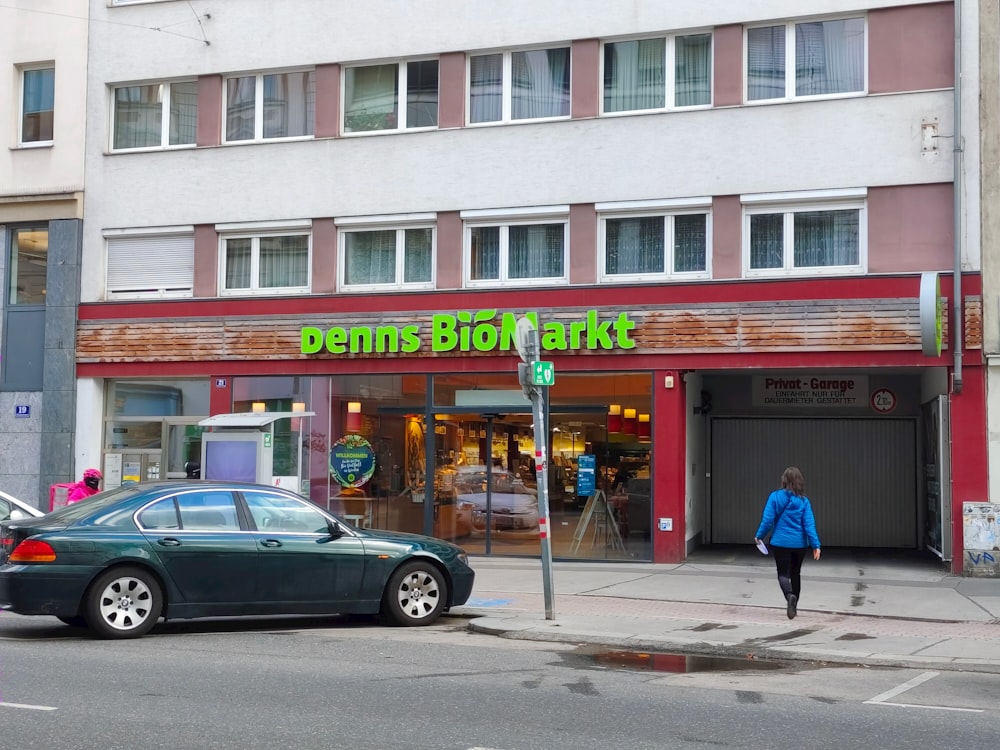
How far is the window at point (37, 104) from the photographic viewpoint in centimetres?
2284

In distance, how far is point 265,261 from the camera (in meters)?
21.3

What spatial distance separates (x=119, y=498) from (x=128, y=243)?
11.6 meters

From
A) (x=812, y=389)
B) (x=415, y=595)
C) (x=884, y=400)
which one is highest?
(x=812, y=389)

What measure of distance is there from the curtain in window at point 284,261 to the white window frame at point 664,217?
530cm

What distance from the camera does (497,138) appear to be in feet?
65.2

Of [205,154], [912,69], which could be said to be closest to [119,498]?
[205,154]

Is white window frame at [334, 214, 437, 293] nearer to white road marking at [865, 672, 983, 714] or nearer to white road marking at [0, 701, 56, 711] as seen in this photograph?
white road marking at [865, 672, 983, 714]

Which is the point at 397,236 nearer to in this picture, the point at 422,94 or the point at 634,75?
the point at 422,94

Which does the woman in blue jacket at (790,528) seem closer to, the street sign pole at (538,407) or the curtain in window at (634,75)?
the street sign pole at (538,407)

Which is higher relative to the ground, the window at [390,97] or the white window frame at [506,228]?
the window at [390,97]

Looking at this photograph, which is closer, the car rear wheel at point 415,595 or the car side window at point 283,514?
the car side window at point 283,514

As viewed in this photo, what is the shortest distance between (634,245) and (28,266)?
11.6 meters

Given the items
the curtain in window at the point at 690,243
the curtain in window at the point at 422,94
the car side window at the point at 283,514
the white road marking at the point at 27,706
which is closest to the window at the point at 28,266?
the curtain in window at the point at 422,94

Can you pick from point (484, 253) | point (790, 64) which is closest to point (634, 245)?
point (484, 253)
